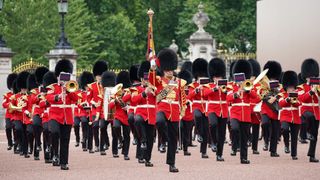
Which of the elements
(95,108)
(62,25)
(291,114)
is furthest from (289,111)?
(62,25)

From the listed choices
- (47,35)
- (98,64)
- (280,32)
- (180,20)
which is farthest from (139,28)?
(98,64)

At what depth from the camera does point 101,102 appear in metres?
21.0

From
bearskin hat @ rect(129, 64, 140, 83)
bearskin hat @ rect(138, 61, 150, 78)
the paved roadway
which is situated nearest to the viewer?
Answer: the paved roadway

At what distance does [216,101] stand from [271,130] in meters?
1.15

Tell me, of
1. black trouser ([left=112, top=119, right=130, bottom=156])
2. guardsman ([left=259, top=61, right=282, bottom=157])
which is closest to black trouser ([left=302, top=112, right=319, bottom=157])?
guardsman ([left=259, top=61, right=282, bottom=157])

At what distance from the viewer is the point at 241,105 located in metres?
18.3

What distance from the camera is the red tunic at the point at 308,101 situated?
17938 mm

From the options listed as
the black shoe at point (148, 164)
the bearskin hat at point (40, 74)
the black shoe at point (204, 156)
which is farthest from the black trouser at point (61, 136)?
the black shoe at point (204, 156)

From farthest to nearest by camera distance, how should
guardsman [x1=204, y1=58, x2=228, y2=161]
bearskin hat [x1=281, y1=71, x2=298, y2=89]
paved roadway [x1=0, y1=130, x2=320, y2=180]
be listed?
1. bearskin hat [x1=281, y1=71, x2=298, y2=89]
2. guardsman [x1=204, y1=58, x2=228, y2=161]
3. paved roadway [x1=0, y1=130, x2=320, y2=180]

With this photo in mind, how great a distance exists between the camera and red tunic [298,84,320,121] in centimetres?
1794

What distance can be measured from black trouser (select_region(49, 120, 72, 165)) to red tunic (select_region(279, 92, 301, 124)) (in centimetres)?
359

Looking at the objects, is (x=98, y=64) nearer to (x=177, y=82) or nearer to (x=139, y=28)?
(x=177, y=82)

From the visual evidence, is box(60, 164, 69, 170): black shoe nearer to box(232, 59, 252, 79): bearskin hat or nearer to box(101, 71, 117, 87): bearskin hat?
box(232, 59, 252, 79): bearskin hat

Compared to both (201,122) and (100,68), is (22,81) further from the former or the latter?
(201,122)
